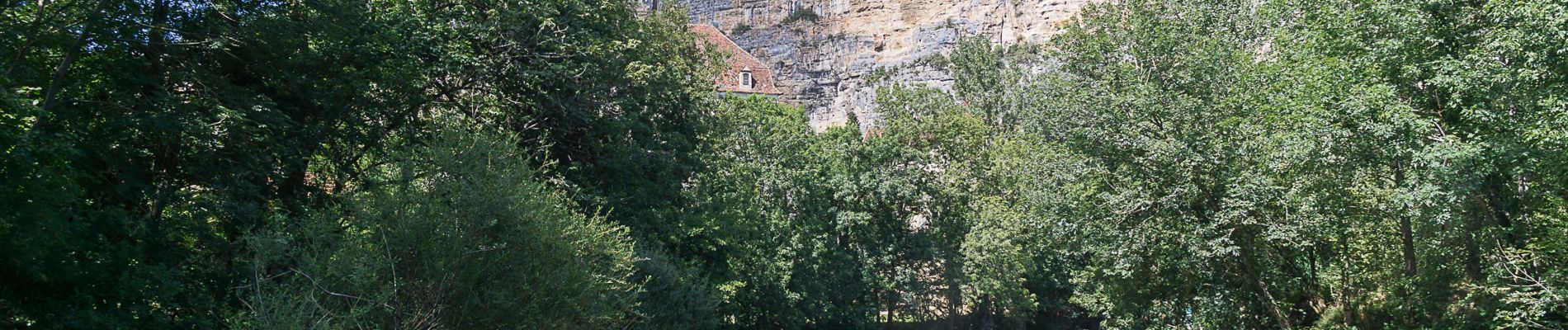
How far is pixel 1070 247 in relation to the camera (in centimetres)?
2366

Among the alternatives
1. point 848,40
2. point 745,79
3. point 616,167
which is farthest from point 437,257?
point 848,40

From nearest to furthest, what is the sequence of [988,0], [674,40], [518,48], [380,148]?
[380,148]
[518,48]
[674,40]
[988,0]

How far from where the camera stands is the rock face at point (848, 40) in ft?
274

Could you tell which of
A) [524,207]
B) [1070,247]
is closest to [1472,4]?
[1070,247]

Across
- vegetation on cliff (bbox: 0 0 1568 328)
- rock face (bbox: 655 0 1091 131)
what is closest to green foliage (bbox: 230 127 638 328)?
vegetation on cliff (bbox: 0 0 1568 328)

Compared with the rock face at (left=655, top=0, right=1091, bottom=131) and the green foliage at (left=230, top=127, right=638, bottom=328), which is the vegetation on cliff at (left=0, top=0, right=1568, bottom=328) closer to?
the green foliage at (left=230, top=127, right=638, bottom=328)

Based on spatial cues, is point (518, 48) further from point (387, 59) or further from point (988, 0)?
point (988, 0)

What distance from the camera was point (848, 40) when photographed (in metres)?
90.2

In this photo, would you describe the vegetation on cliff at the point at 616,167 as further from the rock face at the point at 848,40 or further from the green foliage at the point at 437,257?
the rock face at the point at 848,40

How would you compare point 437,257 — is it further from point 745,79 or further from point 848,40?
point 848,40

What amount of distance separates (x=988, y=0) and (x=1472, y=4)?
70.9m

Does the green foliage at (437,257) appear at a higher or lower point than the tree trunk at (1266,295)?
higher

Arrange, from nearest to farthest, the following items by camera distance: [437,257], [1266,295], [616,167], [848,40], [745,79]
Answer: [437,257] < [1266,295] < [616,167] < [745,79] < [848,40]

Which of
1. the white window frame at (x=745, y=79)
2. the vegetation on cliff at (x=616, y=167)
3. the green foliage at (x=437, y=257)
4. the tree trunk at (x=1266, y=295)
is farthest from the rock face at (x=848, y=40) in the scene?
the green foliage at (x=437, y=257)
